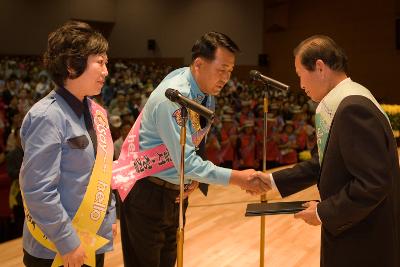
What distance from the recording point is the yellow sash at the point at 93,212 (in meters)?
1.52

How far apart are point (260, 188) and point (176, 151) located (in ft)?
1.97

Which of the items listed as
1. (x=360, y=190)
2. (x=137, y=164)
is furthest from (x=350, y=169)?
(x=137, y=164)

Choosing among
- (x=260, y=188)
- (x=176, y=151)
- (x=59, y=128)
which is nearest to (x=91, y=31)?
(x=59, y=128)

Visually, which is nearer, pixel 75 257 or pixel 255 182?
pixel 75 257

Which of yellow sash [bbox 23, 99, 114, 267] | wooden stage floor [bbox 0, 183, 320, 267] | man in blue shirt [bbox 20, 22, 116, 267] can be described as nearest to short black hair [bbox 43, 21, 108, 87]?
man in blue shirt [bbox 20, 22, 116, 267]

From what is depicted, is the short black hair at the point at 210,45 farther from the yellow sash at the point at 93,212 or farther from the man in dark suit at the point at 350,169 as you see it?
the yellow sash at the point at 93,212

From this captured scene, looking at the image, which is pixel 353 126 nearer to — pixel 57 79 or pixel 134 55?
pixel 57 79

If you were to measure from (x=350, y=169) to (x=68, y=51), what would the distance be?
992 millimetres

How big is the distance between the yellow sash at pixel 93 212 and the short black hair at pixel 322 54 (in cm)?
80

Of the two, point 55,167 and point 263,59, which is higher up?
point 263,59

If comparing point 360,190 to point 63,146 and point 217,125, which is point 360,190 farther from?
point 217,125

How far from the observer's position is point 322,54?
167 cm

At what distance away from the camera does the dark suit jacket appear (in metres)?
1.47

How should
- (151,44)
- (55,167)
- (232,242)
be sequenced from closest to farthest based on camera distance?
(55,167) → (232,242) → (151,44)
